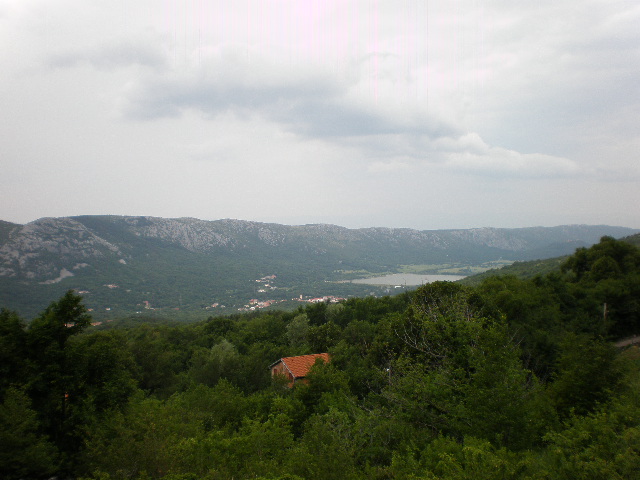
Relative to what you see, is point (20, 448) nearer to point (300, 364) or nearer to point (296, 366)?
point (296, 366)

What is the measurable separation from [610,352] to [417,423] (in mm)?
7589

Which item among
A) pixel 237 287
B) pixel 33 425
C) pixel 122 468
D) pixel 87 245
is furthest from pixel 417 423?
pixel 87 245

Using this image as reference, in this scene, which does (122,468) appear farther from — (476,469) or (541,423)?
(541,423)

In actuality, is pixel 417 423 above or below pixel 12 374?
below

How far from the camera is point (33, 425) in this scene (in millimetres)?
10984

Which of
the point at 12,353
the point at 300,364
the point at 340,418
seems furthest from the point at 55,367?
the point at 300,364

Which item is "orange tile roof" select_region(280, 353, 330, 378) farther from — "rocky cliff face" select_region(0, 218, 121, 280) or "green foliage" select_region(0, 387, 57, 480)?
"rocky cliff face" select_region(0, 218, 121, 280)

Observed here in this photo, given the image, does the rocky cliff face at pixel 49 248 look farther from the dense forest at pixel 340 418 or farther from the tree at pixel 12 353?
the dense forest at pixel 340 418

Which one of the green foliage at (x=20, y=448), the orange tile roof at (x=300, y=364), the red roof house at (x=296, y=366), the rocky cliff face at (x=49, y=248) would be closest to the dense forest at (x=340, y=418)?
the green foliage at (x=20, y=448)

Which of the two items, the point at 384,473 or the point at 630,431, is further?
the point at 384,473

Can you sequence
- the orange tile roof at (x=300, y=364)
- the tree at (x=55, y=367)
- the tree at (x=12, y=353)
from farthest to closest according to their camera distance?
the orange tile roof at (x=300, y=364) → the tree at (x=12, y=353) → the tree at (x=55, y=367)

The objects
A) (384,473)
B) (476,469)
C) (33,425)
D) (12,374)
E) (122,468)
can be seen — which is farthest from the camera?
(12,374)

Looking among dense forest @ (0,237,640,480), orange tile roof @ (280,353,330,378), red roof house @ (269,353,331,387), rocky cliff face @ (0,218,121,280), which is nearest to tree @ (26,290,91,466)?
dense forest @ (0,237,640,480)

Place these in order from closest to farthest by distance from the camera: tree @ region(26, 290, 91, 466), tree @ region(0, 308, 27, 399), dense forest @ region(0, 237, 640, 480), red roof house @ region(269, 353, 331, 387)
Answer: dense forest @ region(0, 237, 640, 480) < tree @ region(26, 290, 91, 466) < tree @ region(0, 308, 27, 399) < red roof house @ region(269, 353, 331, 387)
